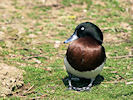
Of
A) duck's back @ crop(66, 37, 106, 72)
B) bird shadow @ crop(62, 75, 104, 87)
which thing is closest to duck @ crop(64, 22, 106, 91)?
duck's back @ crop(66, 37, 106, 72)

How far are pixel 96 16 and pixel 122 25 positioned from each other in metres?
1.02

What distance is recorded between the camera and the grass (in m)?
5.07

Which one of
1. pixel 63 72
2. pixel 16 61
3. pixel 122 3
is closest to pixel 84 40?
pixel 63 72

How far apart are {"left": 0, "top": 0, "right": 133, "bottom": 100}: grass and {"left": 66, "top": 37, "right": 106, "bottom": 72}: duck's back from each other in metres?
0.45

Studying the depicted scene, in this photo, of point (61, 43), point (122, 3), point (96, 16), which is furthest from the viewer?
point (122, 3)

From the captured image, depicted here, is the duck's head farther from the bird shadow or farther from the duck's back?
the bird shadow

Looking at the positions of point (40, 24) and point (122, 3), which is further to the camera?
point (122, 3)

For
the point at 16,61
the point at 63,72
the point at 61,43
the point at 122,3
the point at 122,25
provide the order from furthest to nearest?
1. the point at 122,3
2. the point at 122,25
3. the point at 61,43
4. the point at 16,61
5. the point at 63,72

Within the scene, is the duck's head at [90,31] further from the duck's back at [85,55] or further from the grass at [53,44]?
the grass at [53,44]

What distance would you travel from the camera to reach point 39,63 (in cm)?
644

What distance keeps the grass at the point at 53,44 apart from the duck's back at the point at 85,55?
1.48 feet

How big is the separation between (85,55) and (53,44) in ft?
9.08

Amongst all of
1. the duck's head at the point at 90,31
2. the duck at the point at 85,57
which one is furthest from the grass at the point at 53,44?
the duck's head at the point at 90,31

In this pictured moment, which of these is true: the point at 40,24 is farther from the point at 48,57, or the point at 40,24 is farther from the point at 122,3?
the point at 122,3
